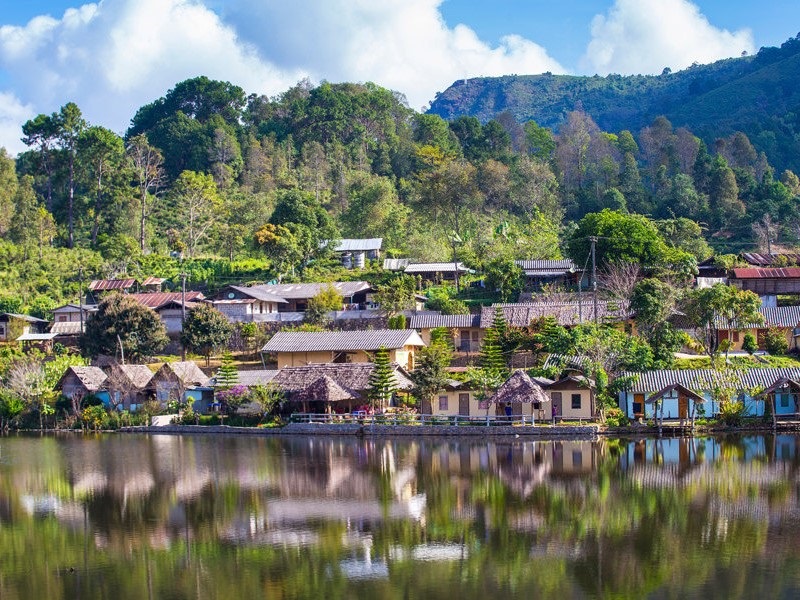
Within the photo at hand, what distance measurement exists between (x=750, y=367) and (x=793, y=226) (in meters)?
34.9

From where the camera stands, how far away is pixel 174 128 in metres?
90.8

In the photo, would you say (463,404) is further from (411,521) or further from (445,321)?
(411,521)

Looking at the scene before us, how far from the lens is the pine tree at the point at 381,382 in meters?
40.7

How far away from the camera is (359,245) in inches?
2653

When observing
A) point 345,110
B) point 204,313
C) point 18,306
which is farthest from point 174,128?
point 204,313

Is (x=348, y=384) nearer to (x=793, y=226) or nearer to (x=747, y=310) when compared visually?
(x=747, y=310)

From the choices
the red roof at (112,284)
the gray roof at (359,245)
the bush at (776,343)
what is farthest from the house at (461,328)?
the red roof at (112,284)

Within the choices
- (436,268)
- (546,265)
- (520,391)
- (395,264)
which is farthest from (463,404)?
(395,264)

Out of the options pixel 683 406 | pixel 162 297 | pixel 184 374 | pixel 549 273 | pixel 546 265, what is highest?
pixel 546 265

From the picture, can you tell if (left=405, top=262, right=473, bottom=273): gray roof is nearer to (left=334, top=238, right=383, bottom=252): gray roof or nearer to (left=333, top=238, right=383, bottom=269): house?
(left=333, top=238, right=383, bottom=269): house

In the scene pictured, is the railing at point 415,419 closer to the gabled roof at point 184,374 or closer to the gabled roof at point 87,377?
the gabled roof at point 184,374

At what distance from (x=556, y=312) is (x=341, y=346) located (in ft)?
32.3

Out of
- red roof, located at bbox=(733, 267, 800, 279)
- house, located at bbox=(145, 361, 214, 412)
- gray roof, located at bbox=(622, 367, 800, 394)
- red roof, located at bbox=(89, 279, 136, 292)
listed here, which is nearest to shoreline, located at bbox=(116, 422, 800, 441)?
gray roof, located at bbox=(622, 367, 800, 394)

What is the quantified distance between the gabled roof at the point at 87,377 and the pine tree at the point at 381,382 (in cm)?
1226
